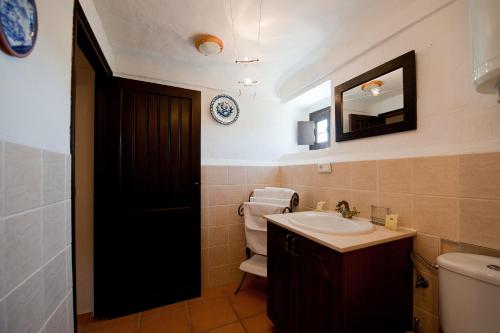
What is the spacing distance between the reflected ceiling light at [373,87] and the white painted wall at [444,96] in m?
0.15

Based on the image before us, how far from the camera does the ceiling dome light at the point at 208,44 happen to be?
1.49 m

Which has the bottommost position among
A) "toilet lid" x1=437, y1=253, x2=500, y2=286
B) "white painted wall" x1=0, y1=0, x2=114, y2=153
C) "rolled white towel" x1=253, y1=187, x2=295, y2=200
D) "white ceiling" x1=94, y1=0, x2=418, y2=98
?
"toilet lid" x1=437, y1=253, x2=500, y2=286

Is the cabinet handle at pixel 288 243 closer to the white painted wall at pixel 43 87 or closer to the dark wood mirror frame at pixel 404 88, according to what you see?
the dark wood mirror frame at pixel 404 88

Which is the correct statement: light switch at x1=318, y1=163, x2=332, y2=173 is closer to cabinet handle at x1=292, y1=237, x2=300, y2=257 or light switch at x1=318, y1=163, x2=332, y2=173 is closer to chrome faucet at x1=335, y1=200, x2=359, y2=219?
chrome faucet at x1=335, y1=200, x2=359, y2=219

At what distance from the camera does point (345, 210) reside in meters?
1.37

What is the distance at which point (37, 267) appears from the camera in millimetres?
640

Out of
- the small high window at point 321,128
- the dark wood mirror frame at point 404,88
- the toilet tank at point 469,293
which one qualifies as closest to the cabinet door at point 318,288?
the toilet tank at point 469,293

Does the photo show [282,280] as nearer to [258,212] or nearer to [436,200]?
[258,212]

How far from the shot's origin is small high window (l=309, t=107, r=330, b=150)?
85.8 inches

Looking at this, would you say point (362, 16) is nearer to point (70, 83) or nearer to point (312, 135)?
point (312, 135)

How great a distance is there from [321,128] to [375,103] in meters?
0.96

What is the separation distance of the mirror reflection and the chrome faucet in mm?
562

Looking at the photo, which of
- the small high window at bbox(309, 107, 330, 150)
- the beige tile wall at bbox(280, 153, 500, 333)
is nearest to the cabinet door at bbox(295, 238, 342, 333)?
the beige tile wall at bbox(280, 153, 500, 333)

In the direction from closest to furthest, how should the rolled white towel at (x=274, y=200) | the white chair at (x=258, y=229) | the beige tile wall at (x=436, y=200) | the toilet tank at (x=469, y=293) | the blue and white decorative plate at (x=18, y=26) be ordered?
the blue and white decorative plate at (x=18, y=26) → the toilet tank at (x=469, y=293) → the beige tile wall at (x=436, y=200) → the white chair at (x=258, y=229) → the rolled white towel at (x=274, y=200)
